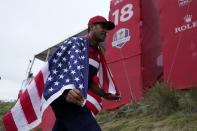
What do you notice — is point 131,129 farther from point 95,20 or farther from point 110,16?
point 110,16

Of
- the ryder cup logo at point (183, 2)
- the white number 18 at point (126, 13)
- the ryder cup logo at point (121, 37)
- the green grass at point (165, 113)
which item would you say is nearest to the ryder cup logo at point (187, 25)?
the ryder cup logo at point (183, 2)

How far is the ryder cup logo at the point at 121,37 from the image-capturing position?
5.42 meters

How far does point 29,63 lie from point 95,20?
8.23 metres

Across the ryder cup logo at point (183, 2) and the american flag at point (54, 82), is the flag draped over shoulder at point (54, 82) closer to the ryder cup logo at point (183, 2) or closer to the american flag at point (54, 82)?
the american flag at point (54, 82)

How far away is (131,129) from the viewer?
3.23 m

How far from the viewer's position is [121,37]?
557 centimetres

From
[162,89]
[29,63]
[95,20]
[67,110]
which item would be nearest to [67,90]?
[67,110]

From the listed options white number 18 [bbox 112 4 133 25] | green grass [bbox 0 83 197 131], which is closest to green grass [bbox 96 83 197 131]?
green grass [bbox 0 83 197 131]

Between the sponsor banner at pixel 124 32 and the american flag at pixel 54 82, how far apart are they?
3325 millimetres

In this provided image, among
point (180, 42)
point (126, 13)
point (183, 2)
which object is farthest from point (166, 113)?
point (126, 13)

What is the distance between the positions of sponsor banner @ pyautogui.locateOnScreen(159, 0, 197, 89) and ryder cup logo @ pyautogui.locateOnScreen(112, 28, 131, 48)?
1128mm

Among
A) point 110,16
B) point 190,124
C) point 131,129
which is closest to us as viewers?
point 190,124

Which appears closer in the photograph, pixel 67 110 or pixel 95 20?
pixel 67 110

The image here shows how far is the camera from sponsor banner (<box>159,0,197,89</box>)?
3890mm
